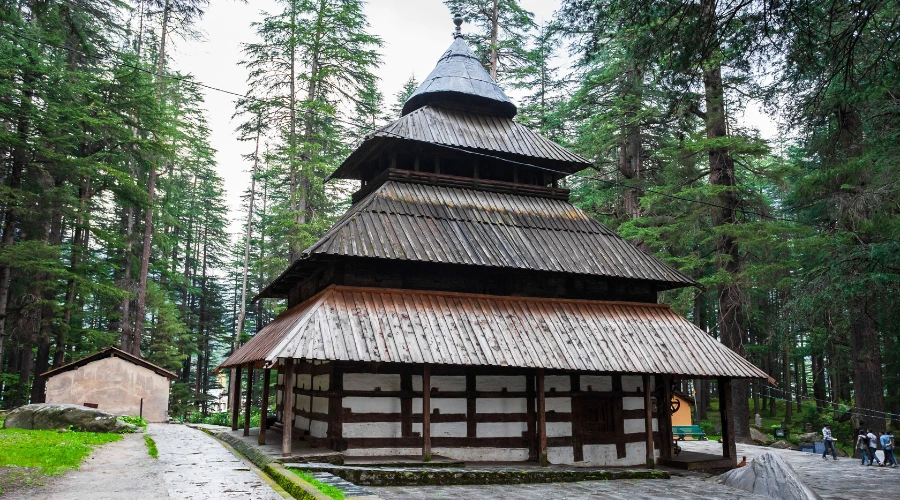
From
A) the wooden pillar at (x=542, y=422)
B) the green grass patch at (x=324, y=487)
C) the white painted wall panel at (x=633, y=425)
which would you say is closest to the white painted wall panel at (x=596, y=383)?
the white painted wall panel at (x=633, y=425)

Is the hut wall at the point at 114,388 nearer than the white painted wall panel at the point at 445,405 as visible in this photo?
No

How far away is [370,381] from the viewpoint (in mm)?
14078

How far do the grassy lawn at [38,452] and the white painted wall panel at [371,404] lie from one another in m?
5.37

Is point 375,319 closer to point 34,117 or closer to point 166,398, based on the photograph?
point 166,398

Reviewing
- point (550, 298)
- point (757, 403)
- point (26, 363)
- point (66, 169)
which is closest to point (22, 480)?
point (550, 298)

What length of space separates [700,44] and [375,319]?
8214 mm

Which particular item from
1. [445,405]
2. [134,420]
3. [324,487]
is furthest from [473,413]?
[134,420]

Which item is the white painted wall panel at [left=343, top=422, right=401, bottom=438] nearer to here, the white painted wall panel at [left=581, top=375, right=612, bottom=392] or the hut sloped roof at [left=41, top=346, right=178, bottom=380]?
the white painted wall panel at [left=581, top=375, right=612, bottom=392]

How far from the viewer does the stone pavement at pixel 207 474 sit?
8.90 metres

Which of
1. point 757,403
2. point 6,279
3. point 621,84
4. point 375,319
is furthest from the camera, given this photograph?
point 757,403

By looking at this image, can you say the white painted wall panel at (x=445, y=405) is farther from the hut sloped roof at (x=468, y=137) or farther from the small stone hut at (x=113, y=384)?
the small stone hut at (x=113, y=384)

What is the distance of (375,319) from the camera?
1334 centimetres

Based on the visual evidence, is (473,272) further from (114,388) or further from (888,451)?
(114,388)

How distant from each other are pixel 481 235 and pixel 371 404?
5.09 m
